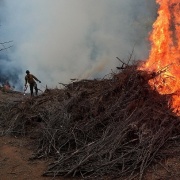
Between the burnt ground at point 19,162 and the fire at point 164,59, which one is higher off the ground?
the fire at point 164,59

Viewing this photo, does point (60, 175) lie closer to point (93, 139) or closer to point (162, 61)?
point (93, 139)

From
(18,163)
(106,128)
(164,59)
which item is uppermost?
(164,59)

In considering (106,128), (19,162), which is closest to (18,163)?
(19,162)

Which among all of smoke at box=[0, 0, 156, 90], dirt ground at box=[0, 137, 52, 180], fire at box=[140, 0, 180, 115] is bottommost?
dirt ground at box=[0, 137, 52, 180]

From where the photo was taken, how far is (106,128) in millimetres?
8641

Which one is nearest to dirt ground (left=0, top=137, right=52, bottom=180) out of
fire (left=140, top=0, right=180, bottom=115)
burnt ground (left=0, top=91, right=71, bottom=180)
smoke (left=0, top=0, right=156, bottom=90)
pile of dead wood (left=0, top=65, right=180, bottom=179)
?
burnt ground (left=0, top=91, right=71, bottom=180)

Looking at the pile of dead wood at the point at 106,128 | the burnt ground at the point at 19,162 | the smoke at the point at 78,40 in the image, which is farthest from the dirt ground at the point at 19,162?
the smoke at the point at 78,40

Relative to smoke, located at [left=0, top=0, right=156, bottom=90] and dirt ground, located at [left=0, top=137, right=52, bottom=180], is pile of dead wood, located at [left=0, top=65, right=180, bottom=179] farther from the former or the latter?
smoke, located at [left=0, top=0, right=156, bottom=90]

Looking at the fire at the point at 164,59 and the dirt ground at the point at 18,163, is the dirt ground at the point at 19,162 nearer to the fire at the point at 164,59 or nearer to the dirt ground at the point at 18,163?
the dirt ground at the point at 18,163

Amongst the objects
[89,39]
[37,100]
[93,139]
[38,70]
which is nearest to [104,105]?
[93,139]

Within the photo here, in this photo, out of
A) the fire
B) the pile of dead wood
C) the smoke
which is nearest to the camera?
the pile of dead wood

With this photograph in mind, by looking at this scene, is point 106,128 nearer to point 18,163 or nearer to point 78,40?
point 18,163

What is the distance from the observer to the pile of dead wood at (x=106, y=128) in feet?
23.6

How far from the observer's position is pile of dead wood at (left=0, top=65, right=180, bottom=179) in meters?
7.20
